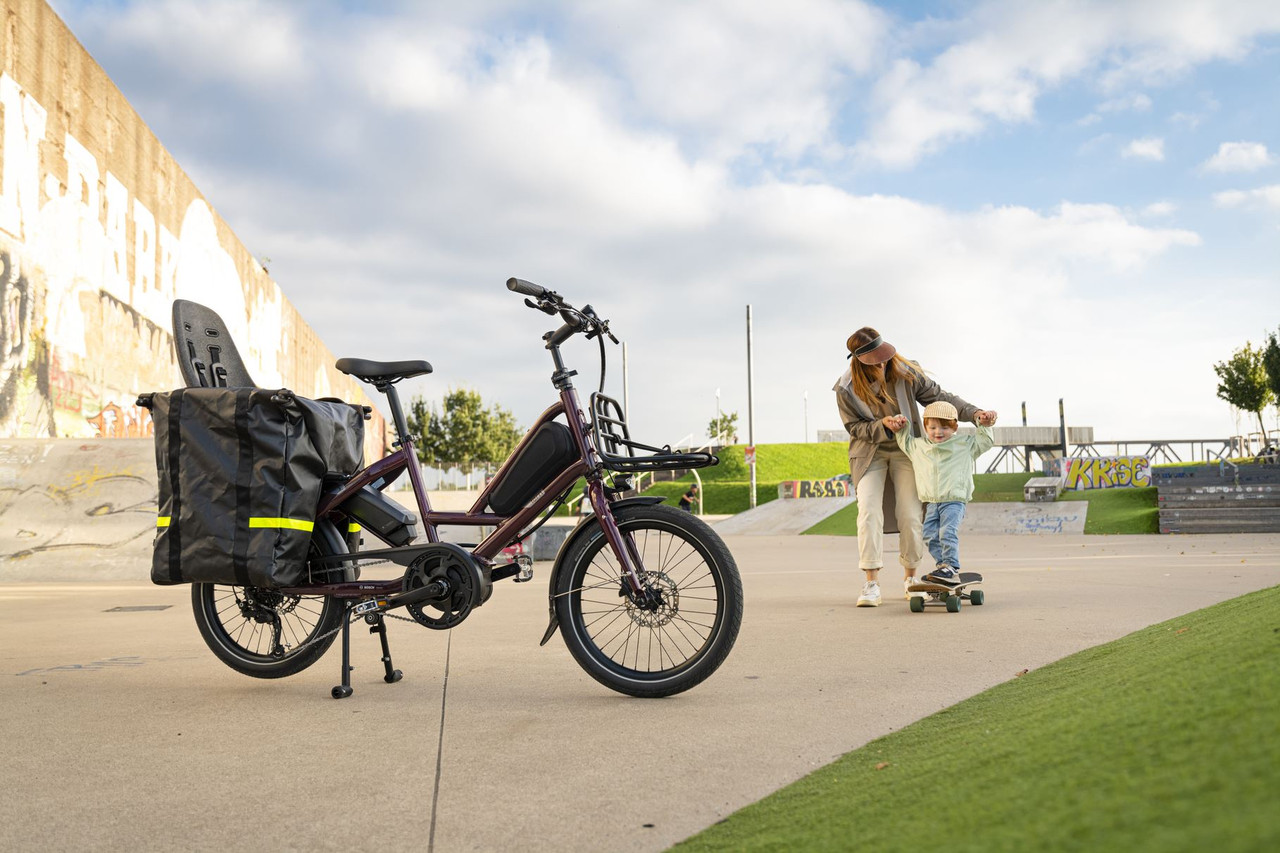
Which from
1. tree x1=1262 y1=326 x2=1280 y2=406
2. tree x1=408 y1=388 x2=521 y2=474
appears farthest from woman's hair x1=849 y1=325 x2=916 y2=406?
tree x1=408 y1=388 x2=521 y2=474

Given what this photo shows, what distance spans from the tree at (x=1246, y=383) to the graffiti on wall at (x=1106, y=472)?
16.0 meters

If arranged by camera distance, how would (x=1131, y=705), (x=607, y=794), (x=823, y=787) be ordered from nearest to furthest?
(x=1131, y=705) → (x=823, y=787) → (x=607, y=794)

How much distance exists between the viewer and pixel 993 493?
26609mm

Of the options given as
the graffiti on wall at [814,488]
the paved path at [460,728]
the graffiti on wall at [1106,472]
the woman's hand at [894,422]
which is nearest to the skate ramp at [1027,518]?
the graffiti on wall at [1106,472]

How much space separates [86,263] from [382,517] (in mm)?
17767

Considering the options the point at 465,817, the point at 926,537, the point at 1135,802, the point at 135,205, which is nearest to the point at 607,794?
the point at 465,817

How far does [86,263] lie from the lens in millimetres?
18812

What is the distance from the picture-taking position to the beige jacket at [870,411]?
6.68 meters

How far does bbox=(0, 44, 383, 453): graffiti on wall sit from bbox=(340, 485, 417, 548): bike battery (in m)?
14.4

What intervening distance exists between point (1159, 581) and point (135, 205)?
21.3m

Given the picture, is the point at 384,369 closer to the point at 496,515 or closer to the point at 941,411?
the point at 496,515

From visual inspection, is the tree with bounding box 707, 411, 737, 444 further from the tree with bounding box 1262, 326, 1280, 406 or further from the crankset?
the crankset

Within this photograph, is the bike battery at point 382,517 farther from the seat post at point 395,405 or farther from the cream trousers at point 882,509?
the cream trousers at point 882,509

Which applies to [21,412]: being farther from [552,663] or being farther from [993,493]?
[993,493]
